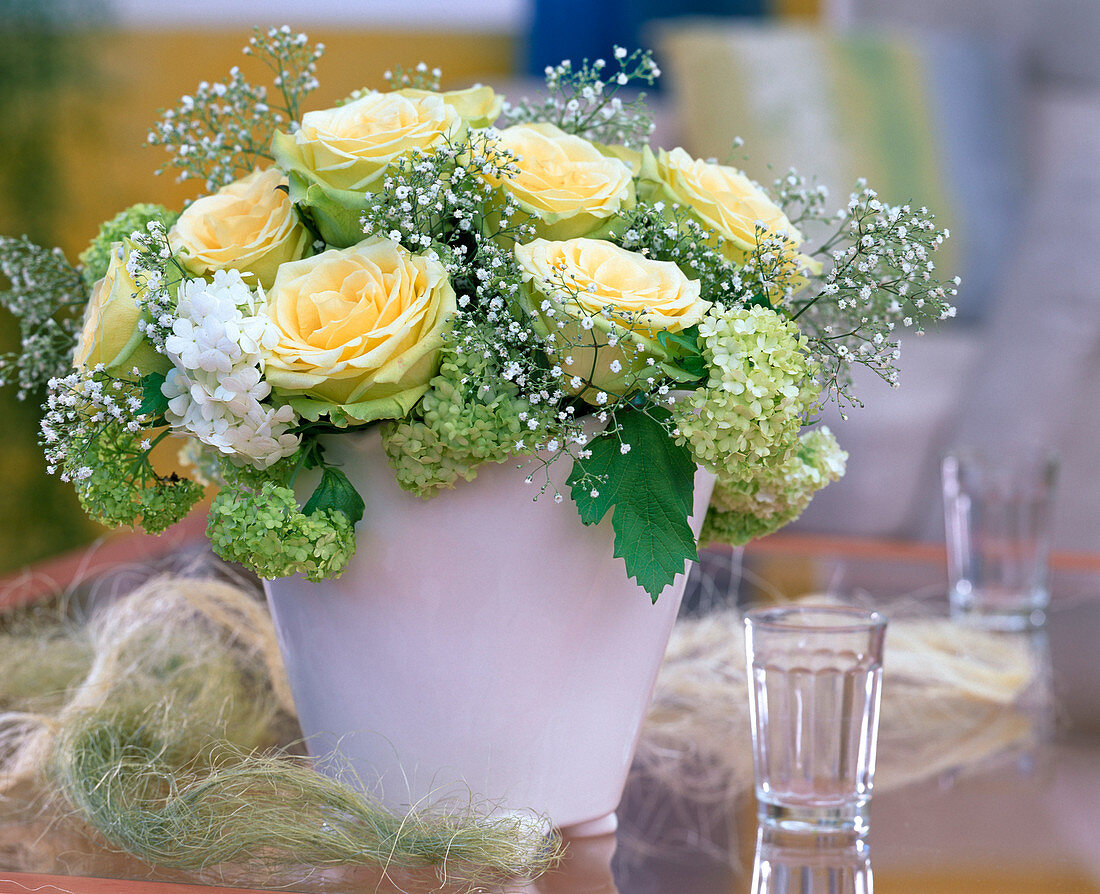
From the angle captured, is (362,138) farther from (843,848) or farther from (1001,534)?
(1001,534)

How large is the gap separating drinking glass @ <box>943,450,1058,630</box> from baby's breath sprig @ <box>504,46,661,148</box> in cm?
51

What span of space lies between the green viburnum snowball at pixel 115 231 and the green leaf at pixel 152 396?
119mm

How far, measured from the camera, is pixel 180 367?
0.52 meters

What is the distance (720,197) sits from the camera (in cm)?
59

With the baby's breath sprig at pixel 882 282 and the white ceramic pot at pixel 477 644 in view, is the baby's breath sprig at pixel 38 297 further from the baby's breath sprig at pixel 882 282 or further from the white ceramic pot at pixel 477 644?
the baby's breath sprig at pixel 882 282

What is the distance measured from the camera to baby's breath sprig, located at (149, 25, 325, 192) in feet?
2.04

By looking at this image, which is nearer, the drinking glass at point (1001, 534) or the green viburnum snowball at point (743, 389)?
the green viburnum snowball at point (743, 389)

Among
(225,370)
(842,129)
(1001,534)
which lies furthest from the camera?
(842,129)

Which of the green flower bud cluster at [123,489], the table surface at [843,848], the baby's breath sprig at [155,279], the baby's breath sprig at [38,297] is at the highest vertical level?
the baby's breath sprig at [155,279]

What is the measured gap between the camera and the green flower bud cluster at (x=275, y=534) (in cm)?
51

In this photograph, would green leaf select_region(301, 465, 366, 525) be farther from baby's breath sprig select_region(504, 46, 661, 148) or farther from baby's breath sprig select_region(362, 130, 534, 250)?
baby's breath sprig select_region(504, 46, 661, 148)

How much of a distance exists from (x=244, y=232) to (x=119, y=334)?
7 cm

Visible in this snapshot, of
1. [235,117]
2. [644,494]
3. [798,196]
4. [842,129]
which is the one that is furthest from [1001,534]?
[842,129]

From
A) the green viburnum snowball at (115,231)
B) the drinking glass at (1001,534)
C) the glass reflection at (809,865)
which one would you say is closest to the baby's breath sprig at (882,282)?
the glass reflection at (809,865)
